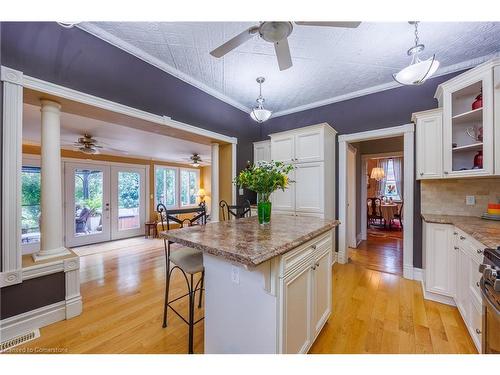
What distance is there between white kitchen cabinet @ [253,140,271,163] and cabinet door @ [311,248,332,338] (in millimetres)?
2566

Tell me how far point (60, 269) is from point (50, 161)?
3.35 ft

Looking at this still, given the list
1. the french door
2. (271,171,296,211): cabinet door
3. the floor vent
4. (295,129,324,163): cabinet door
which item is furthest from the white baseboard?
the french door

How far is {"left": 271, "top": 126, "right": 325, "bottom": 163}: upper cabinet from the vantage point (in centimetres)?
308

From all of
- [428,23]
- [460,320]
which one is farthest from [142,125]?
[460,320]

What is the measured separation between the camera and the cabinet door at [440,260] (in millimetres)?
2129

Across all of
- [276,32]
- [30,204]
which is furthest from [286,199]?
[30,204]

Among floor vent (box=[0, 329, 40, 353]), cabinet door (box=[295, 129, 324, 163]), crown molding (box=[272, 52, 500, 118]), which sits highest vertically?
crown molding (box=[272, 52, 500, 118])

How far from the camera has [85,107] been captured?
208 cm

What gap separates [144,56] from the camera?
244 centimetres

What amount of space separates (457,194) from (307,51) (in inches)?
98.2

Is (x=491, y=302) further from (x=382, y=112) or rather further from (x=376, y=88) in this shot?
(x=376, y=88)

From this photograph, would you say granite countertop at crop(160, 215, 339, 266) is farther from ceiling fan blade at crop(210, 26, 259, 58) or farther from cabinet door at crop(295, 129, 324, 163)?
cabinet door at crop(295, 129, 324, 163)

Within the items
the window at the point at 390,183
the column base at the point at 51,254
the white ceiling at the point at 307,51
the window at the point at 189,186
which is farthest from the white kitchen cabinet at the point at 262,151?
the window at the point at 390,183
